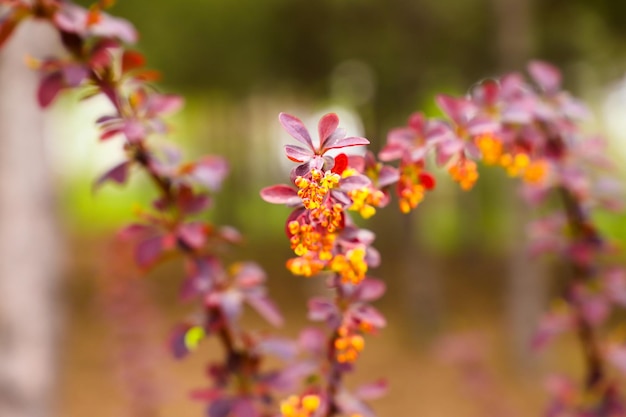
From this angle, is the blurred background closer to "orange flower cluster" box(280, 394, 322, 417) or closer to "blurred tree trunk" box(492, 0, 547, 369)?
"blurred tree trunk" box(492, 0, 547, 369)

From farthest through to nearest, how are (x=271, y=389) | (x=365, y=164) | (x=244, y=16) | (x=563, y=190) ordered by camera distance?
(x=244, y=16)
(x=563, y=190)
(x=271, y=389)
(x=365, y=164)

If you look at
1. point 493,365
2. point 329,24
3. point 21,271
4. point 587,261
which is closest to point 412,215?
point 493,365

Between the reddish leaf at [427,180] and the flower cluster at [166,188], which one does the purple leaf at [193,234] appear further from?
the reddish leaf at [427,180]

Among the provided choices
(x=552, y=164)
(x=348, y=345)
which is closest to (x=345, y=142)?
(x=348, y=345)

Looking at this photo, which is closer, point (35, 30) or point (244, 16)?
point (35, 30)

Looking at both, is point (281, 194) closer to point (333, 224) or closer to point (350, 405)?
point (333, 224)

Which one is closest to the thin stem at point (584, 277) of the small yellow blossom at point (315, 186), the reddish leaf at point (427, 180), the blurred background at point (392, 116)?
the reddish leaf at point (427, 180)

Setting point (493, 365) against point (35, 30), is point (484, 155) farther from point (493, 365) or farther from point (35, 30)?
point (493, 365)
